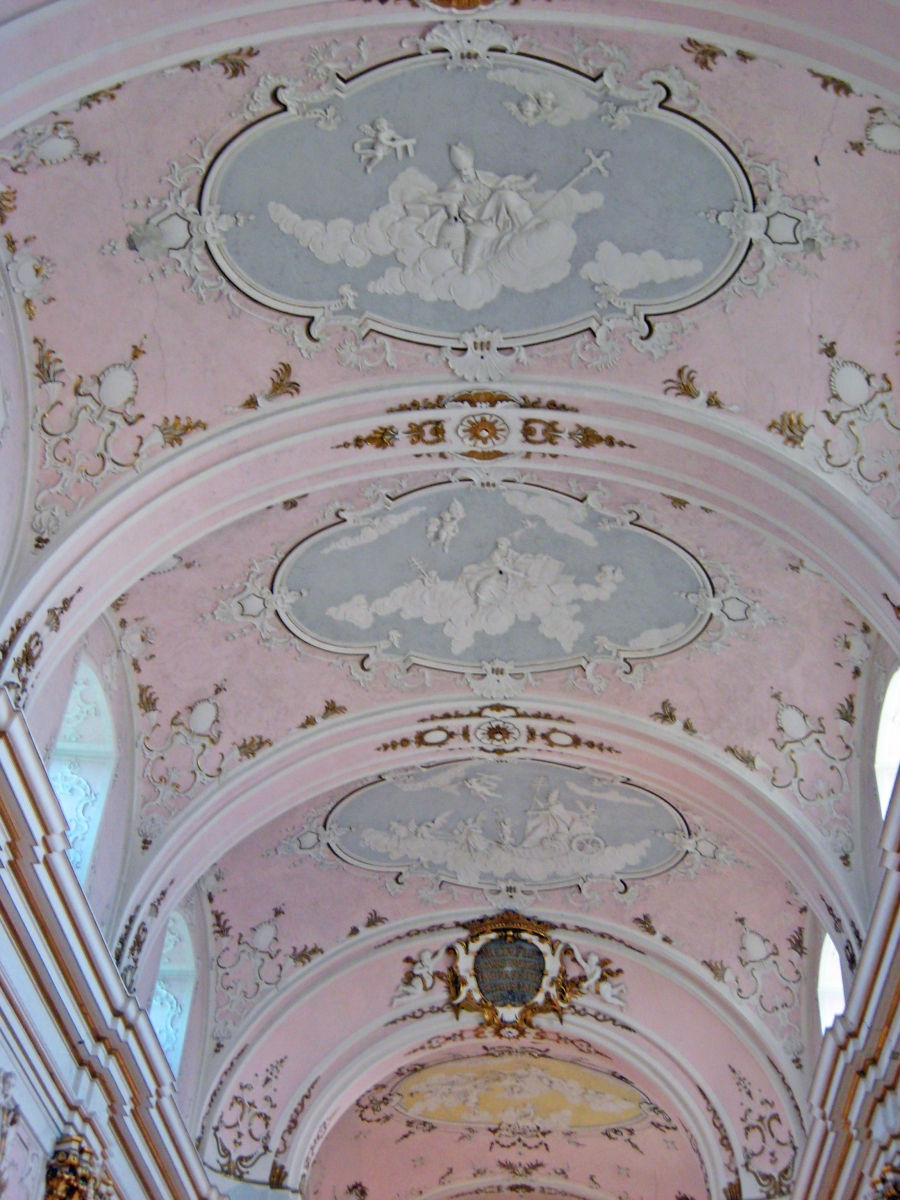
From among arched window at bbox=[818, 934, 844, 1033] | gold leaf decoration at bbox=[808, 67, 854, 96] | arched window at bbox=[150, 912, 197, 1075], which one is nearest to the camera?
gold leaf decoration at bbox=[808, 67, 854, 96]

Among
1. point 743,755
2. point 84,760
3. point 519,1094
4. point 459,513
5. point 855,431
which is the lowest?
point 84,760

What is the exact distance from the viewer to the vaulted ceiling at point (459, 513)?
892 cm

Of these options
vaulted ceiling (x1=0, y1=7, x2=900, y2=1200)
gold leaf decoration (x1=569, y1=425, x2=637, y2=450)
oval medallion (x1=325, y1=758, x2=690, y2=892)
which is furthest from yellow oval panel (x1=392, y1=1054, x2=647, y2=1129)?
gold leaf decoration (x1=569, y1=425, x2=637, y2=450)

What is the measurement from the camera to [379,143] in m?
9.30

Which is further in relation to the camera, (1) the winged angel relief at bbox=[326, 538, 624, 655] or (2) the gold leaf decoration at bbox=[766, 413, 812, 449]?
(1) the winged angel relief at bbox=[326, 538, 624, 655]

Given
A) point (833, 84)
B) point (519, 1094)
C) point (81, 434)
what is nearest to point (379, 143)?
point (833, 84)

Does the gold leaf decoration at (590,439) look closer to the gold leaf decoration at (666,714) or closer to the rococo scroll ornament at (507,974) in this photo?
the gold leaf decoration at (666,714)

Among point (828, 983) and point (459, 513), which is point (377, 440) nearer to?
point (459, 513)

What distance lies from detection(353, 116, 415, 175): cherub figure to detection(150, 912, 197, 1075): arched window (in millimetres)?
9325

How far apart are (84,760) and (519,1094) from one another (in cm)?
1092

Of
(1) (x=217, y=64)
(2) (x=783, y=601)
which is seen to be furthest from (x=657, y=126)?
(2) (x=783, y=601)

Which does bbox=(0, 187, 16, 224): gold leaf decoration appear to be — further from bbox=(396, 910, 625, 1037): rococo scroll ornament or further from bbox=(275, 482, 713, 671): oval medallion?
bbox=(396, 910, 625, 1037): rococo scroll ornament

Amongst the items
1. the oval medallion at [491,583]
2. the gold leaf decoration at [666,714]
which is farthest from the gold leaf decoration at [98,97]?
the gold leaf decoration at [666,714]

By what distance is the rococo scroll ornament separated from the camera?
17.3 m
